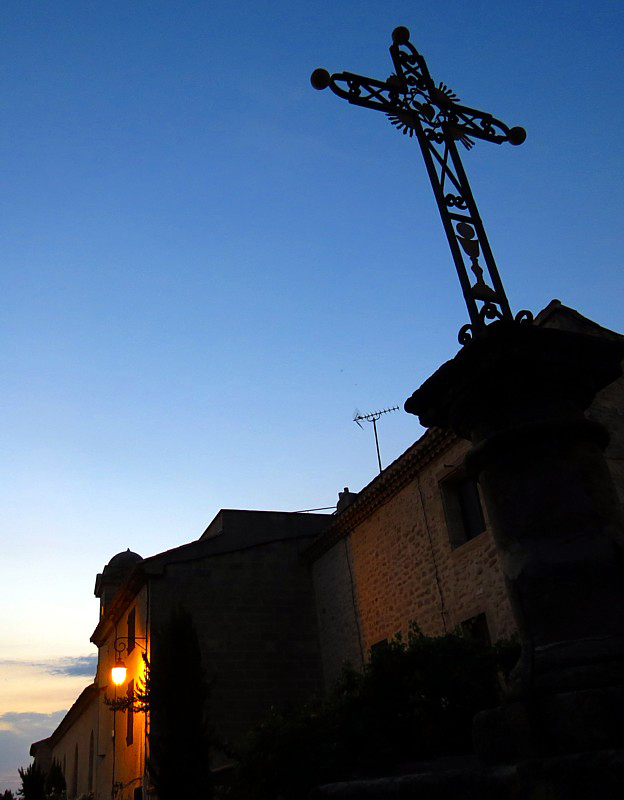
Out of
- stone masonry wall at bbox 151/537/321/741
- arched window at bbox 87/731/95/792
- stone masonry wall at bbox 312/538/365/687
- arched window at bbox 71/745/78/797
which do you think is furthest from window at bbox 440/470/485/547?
arched window at bbox 71/745/78/797

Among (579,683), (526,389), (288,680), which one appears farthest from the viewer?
(288,680)

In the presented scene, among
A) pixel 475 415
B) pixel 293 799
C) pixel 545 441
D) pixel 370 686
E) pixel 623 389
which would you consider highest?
pixel 623 389

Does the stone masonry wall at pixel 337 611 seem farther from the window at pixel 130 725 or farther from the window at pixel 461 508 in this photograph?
the window at pixel 130 725

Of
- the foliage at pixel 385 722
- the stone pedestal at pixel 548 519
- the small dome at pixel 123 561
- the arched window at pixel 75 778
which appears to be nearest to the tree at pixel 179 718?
the foliage at pixel 385 722

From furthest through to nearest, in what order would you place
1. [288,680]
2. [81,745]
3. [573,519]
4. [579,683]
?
[81,745]
[288,680]
[573,519]
[579,683]

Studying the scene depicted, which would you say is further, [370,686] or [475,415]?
[370,686]

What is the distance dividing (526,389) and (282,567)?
1462 centimetres

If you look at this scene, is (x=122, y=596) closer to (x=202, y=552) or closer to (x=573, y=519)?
(x=202, y=552)

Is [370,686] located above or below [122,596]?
below

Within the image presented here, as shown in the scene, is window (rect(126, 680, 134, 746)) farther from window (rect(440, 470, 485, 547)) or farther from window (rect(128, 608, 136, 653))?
window (rect(440, 470, 485, 547))

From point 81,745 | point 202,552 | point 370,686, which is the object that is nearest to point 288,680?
point 202,552

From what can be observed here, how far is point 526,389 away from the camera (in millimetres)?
3506

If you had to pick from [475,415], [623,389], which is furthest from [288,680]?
[475,415]

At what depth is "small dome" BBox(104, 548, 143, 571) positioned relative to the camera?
93.2 ft
